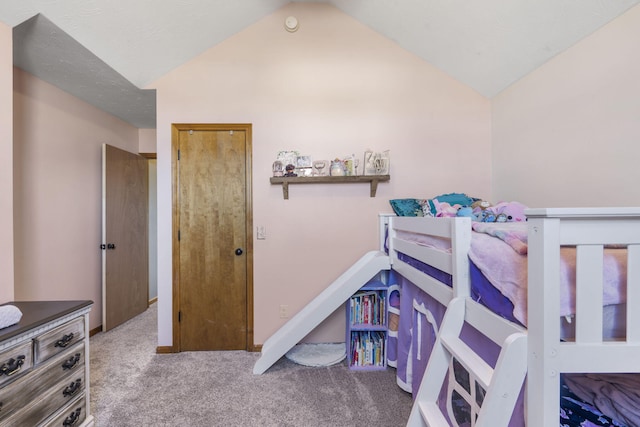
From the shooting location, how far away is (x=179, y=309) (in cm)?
250

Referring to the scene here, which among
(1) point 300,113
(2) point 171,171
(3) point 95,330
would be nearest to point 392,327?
(1) point 300,113

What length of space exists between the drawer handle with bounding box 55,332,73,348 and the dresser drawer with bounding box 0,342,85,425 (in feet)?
0.14

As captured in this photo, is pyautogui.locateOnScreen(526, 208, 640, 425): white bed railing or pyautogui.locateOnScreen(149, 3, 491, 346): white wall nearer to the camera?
pyautogui.locateOnScreen(526, 208, 640, 425): white bed railing

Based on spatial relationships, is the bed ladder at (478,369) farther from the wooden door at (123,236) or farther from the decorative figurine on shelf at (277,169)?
the wooden door at (123,236)

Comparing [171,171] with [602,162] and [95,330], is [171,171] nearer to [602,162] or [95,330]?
[95,330]

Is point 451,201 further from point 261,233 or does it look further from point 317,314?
point 261,233

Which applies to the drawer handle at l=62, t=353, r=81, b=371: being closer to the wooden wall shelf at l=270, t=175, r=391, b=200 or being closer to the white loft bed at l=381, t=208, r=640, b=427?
the wooden wall shelf at l=270, t=175, r=391, b=200

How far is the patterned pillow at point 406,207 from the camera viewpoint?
2342 millimetres

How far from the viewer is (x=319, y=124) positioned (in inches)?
100.0

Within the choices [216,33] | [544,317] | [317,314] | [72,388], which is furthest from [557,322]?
[216,33]

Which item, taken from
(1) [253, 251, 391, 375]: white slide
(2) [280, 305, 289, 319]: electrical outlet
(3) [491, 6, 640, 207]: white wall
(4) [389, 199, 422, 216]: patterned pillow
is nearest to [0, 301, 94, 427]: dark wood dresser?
A: (1) [253, 251, 391, 375]: white slide

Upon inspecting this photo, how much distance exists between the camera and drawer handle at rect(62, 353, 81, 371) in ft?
4.60

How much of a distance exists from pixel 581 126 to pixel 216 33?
272 centimetres

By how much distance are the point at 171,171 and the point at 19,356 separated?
5.22 ft
